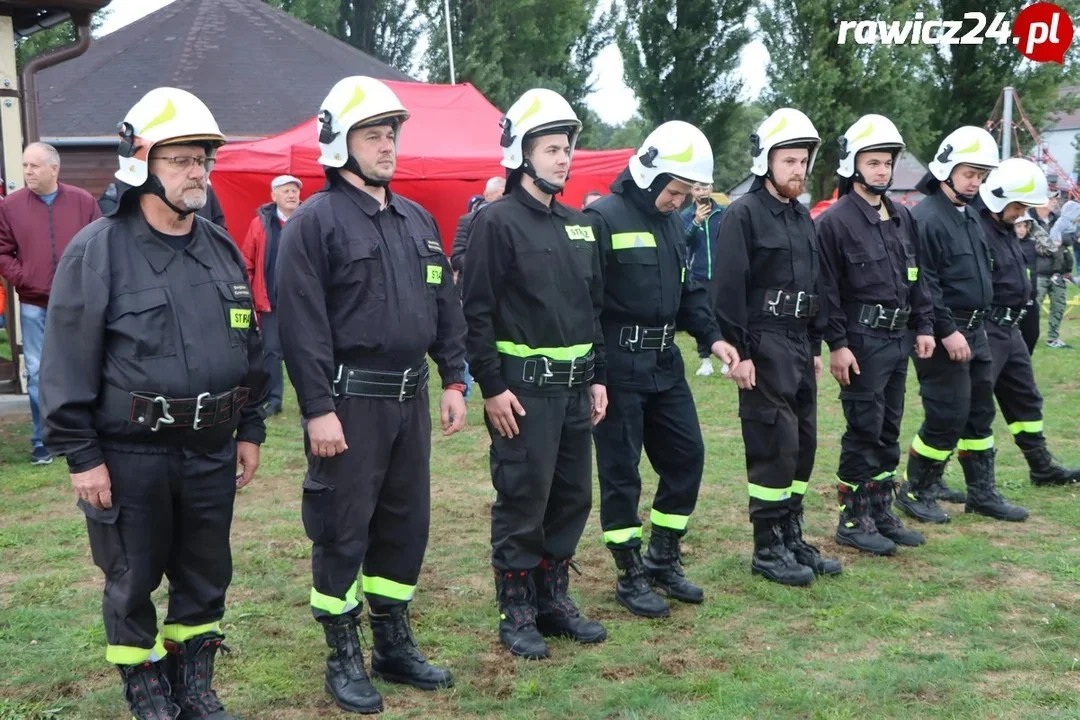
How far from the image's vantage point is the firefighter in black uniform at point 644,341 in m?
5.22

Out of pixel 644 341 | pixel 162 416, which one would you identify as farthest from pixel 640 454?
pixel 162 416

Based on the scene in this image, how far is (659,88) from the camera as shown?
103 ft

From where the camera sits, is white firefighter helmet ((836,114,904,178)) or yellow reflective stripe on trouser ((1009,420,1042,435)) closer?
white firefighter helmet ((836,114,904,178))

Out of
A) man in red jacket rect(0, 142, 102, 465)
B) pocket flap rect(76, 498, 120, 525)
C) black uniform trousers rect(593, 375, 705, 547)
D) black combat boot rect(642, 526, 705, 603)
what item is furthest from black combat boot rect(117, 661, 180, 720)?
man in red jacket rect(0, 142, 102, 465)

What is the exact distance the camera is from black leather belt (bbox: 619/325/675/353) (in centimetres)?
525

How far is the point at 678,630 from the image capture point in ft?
16.8

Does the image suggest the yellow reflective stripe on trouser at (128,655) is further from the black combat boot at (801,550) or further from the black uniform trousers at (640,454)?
the black combat boot at (801,550)

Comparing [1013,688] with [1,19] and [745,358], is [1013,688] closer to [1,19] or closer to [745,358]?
[745,358]

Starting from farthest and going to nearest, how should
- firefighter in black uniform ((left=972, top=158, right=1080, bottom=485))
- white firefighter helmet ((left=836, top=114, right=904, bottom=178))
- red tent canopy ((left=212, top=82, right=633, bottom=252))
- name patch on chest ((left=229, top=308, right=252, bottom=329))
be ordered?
red tent canopy ((left=212, top=82, right=633, bottom=252))
firefighter in black uniform ((left=972, top=158, right=1080, bottom=485))
white firefighter helmet ((left=836, top=114, right=904, bottom=178))
name patch on chest ((left=229, top=308, right=252, bottom=329))

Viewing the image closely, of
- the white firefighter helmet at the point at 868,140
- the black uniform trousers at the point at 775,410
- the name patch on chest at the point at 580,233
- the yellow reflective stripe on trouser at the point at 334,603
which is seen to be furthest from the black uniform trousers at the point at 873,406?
the yellow reflective stripe on trouser at the point at 334,603

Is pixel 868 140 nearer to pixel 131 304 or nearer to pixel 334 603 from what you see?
pixel 334 603

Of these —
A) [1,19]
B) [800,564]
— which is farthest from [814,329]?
[1,19]

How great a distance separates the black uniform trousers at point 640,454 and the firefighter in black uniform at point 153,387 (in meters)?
1.94

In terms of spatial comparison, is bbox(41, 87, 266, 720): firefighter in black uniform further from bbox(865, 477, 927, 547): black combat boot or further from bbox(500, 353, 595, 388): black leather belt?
bbox(865, 477, 927, 547): black combat boot
